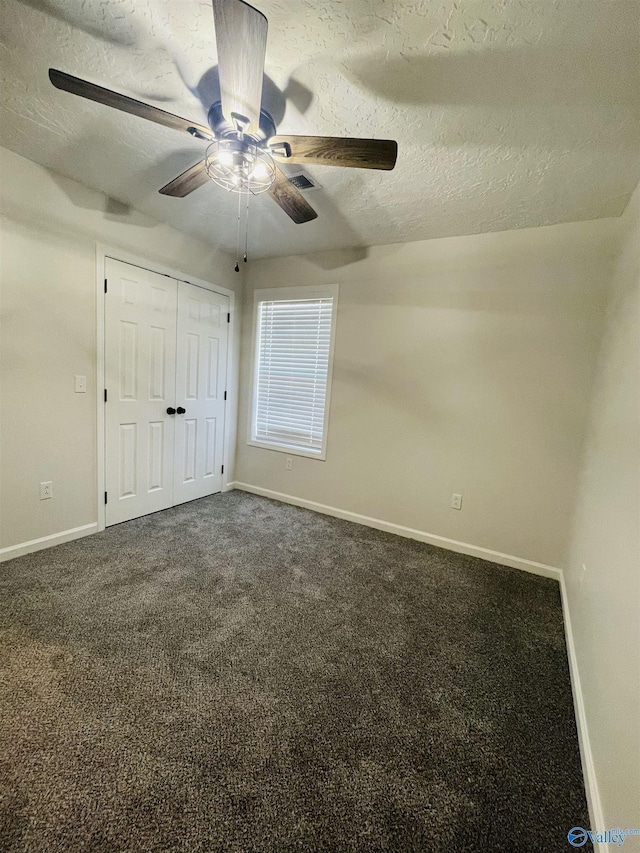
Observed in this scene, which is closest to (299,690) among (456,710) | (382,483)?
(456,710)

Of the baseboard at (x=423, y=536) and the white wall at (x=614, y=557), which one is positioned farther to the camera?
the baseboard at (x=423, y=536)

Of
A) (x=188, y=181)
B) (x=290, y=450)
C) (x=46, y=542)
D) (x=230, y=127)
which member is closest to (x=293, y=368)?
(x=290, y=450)

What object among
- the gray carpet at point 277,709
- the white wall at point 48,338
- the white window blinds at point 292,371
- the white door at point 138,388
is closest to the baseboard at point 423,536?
the gray carpet at point 277,709

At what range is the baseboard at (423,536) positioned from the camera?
2.49 m

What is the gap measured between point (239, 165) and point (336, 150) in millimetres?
474

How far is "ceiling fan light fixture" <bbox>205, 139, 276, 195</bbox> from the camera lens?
4.78ft

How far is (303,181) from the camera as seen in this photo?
2.00 meters

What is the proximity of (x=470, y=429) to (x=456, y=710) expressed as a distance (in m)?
1.83

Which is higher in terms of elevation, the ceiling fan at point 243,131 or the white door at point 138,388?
the ceiling fan at point 243,131

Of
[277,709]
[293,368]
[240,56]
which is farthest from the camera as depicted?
[293,368]

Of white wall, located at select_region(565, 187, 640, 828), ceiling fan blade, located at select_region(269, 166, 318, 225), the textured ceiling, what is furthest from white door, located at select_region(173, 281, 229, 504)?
white wall, located at select_region(565, 187, 640, 828)

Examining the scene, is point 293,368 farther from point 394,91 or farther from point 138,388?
point 394,91

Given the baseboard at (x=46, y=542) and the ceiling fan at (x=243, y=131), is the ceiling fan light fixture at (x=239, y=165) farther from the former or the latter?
the baseboard at (x=46, y=542)

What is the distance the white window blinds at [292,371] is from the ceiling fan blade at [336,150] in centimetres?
173
